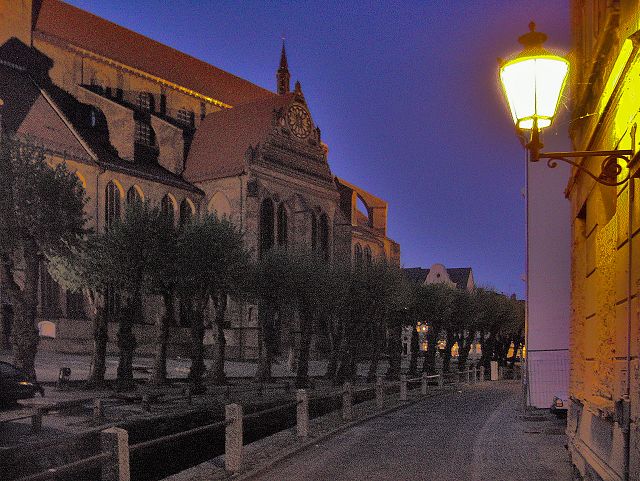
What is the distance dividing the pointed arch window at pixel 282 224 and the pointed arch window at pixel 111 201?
14165 millimetres

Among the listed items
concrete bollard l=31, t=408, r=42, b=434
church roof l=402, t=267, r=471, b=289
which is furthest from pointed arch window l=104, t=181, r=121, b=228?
church roof l=402, t=267, r=471, b=289

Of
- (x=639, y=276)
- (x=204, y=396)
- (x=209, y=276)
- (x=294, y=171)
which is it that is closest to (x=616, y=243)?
(x=639, y=276)

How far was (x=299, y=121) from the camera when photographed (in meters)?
66.6

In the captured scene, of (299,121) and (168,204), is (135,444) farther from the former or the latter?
(299,121)

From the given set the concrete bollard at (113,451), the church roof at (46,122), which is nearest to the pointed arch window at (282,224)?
the church roof at (46,122)

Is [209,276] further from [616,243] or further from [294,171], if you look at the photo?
[294,171]

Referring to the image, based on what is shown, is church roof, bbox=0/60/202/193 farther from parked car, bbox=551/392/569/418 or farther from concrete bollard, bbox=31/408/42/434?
parked car, bbox=551/392/569/418

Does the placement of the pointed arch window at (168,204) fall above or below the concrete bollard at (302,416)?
above

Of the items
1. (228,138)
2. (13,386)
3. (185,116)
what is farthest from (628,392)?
(185,116)

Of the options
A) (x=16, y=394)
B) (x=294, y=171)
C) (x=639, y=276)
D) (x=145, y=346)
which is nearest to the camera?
(x=639, y=276)

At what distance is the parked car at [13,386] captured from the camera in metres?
20.0

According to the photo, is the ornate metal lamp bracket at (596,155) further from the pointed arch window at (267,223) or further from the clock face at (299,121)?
the clock face at (299,121)

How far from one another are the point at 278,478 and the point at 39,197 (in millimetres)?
18349

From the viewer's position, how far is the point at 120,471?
7051 mm
